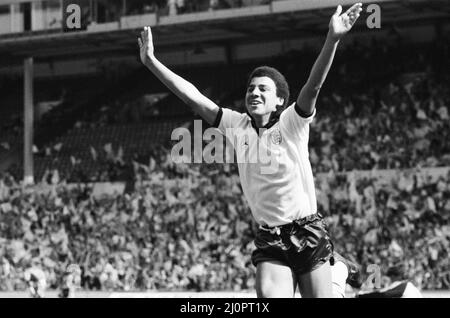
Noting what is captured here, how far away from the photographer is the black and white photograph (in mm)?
21438

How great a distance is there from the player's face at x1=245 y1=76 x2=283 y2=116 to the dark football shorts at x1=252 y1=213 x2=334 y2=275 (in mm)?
737

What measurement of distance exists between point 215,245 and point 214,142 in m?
3.27

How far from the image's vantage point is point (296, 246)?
636cm

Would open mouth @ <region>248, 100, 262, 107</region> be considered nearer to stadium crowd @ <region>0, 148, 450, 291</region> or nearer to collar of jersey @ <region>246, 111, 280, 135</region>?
collar of jersey @ <region>246, 111, 280, 135</region>

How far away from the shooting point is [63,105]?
3180cm

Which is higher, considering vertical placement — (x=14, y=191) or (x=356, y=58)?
(x=356, y=58)

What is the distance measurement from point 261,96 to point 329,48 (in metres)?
0.71

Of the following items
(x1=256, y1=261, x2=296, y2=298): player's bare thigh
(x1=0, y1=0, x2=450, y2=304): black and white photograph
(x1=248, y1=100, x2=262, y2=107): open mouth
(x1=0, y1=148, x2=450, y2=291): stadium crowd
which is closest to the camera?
(x1=256, y1=261, x2=296, y2=298): player's bare thigh

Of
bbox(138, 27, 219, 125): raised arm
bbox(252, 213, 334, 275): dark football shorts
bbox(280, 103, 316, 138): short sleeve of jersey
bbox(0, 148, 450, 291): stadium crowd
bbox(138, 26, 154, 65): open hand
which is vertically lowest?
bbox(0, 148, 450, 291): stadium crowd

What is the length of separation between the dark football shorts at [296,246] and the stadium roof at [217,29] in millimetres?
18303

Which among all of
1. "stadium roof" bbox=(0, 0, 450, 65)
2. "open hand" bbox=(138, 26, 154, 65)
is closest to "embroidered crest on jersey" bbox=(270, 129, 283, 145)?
"open hand" bbox=(138, 26, 154, 65)
